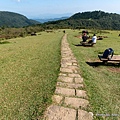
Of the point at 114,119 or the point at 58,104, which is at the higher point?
the point at 58,104

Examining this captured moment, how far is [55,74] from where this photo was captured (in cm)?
507

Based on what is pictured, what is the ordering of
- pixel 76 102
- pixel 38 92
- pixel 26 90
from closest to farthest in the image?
pixel 76 102 → pixel 38 92 → pixel 26 90

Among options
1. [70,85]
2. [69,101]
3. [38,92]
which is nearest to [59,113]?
[69,101]

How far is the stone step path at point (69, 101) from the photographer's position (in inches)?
116

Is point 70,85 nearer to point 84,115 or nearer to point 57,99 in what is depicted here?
point 57,99

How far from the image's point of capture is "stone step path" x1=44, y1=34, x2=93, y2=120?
2.94 meters

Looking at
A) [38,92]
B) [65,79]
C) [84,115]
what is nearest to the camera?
[84,115]

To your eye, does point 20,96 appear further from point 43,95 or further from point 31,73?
point 31,73

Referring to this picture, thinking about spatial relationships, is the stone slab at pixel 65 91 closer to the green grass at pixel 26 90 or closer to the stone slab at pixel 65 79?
the green grass at pixel 26 90

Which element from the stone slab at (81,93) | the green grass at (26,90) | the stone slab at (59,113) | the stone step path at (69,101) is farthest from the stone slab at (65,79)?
the stone slab at (59,113)

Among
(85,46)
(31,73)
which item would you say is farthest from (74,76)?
(85,46)

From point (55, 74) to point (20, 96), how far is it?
161 centimetres

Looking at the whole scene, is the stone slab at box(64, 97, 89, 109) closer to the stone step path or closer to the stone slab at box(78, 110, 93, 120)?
the stone step path

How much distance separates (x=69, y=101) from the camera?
3410 mm
